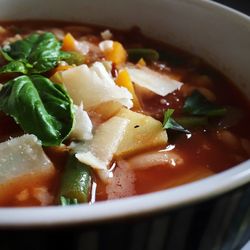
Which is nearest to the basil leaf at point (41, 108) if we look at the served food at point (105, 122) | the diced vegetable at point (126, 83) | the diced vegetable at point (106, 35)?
the served food at point (105, 122)

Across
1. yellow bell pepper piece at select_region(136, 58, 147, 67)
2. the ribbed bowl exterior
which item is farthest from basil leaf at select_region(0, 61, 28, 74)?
the ribbed bowl exterior

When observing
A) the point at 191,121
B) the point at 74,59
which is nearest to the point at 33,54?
the point at 74,59

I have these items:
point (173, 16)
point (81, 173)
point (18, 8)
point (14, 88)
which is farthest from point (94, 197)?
point (18, 8)

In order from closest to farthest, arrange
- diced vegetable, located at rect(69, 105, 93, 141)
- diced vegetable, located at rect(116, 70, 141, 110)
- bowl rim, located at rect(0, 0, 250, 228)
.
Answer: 1. bowl rim, located at rect(0, 0, 250, 228)
2. diced vegetable, located at rect(69, 105, 93, 141)
3. diced vegetable, located at rect(116, 70, 141, 110)

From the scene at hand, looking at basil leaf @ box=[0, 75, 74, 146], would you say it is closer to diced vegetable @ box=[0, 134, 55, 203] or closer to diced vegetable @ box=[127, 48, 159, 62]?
diced vegetable @ box=[0, 134, 55, 203]

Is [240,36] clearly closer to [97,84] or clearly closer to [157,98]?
[157,98]

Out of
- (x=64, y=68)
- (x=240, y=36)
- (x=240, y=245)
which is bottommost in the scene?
(x=240, y=245)
